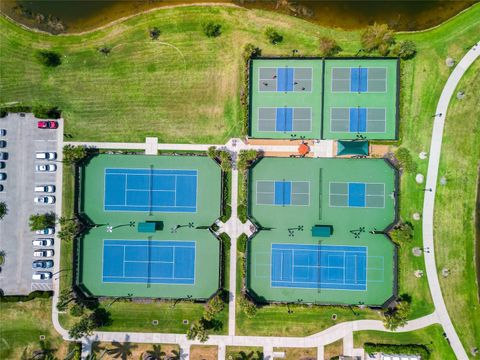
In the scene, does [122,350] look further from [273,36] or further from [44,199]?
[273,36]

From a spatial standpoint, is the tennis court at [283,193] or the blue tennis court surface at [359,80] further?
the tennis court at [283,193]

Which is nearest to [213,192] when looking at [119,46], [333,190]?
[333,190]

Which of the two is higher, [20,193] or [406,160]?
[406,160]

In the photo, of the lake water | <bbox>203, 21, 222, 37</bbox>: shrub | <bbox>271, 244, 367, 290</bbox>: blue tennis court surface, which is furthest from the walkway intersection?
<bbox>203, 21, 222, 37</bbox>: shrub

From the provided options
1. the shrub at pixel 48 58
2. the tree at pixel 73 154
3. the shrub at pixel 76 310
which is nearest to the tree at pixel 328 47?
the tree at pixel 73 154

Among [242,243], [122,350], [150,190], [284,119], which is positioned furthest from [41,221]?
[284,119]

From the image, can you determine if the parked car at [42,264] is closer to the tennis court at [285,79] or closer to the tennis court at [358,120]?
the tennis court at [285,79]

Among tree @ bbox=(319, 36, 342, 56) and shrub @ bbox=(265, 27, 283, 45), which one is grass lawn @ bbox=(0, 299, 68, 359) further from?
tree @ bbox=(319, 36, 342, 56)
